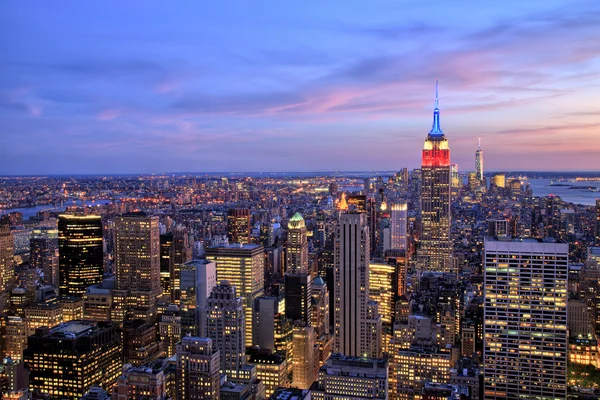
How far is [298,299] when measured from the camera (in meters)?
36.6

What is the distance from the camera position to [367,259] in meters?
33.9

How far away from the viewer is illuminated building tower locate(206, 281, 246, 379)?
28234 millimetres

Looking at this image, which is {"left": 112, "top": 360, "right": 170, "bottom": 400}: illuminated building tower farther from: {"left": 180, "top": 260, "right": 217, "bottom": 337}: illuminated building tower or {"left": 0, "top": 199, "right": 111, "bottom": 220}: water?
{"left": 0, "top": 199, "right": 111, "bottom": 220}: water

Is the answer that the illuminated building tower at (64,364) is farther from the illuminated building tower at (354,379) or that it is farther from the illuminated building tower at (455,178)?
the illuminated building tower at (455,178)

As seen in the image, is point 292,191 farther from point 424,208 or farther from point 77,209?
point 77,209

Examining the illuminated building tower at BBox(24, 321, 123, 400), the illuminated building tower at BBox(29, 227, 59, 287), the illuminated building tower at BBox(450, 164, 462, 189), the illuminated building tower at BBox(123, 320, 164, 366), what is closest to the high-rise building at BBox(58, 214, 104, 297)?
the illuminated building tower at BBox(29, 227, 59, 287)

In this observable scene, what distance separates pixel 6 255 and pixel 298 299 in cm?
2449

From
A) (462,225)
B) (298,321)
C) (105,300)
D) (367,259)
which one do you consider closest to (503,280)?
(367,259)

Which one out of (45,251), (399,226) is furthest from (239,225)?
(45,251)

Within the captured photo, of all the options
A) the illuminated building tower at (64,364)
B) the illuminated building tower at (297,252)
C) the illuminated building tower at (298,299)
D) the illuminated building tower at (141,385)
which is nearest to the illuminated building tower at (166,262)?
the illuminated building tower at (297,252)

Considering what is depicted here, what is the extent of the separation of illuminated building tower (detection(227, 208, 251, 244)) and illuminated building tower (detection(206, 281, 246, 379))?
29.2m

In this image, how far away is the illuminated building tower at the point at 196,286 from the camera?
34.8 m

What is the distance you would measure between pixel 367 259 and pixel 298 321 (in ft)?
17.2

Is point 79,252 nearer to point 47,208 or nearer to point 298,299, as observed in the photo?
point 47,208
